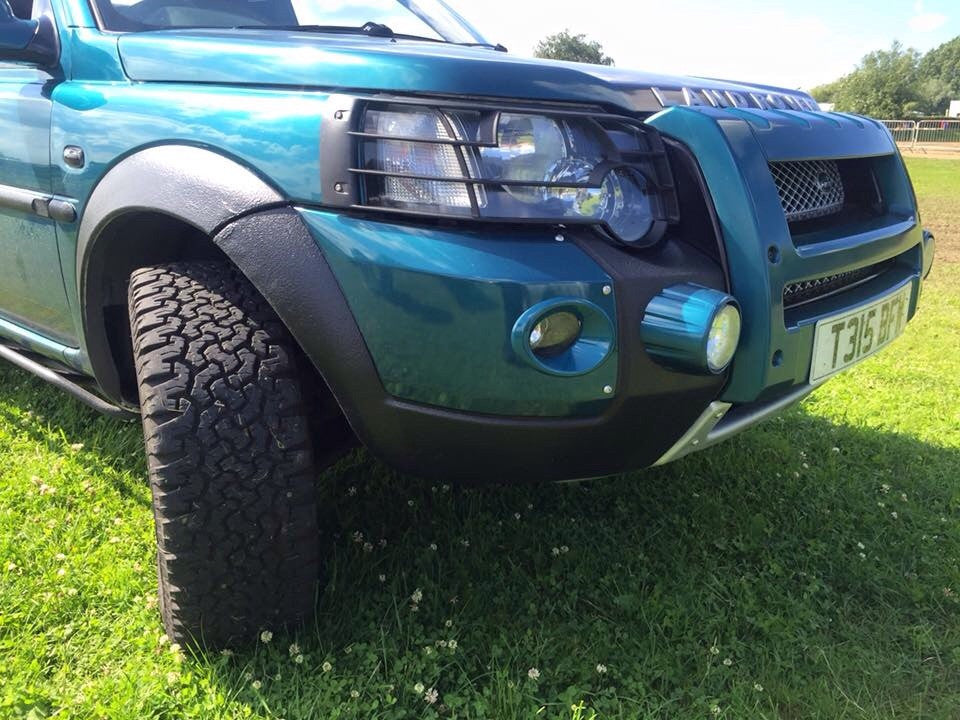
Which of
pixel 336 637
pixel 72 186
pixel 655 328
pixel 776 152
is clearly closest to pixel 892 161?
pixel 776 152

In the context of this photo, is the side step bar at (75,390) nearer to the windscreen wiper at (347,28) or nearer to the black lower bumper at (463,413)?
the black lower bumper at (463,413)

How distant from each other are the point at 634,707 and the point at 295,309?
1142 mm

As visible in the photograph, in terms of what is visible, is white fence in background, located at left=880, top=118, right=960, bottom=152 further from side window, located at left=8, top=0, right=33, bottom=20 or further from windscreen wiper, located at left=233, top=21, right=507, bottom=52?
side window, located at left=8, top=0, right=33, bottom=20

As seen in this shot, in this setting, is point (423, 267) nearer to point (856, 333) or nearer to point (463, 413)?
point (463, 413)

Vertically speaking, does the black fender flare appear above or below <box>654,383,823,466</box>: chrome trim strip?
above

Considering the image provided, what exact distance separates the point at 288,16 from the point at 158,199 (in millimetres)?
1128

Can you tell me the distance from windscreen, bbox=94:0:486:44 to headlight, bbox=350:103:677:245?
1139 mm

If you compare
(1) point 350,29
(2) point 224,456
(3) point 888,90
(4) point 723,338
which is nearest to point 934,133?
(3) point 888,90

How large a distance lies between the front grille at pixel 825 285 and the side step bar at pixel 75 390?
1.72 m

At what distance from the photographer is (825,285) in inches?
78.2

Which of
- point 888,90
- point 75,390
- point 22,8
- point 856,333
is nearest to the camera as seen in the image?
point 856,333

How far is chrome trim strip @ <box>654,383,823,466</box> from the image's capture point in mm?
1720

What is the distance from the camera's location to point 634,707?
5.97 ft

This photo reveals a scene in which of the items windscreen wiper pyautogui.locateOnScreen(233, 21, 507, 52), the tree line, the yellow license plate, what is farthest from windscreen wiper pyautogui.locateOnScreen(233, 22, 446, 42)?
the tree line
